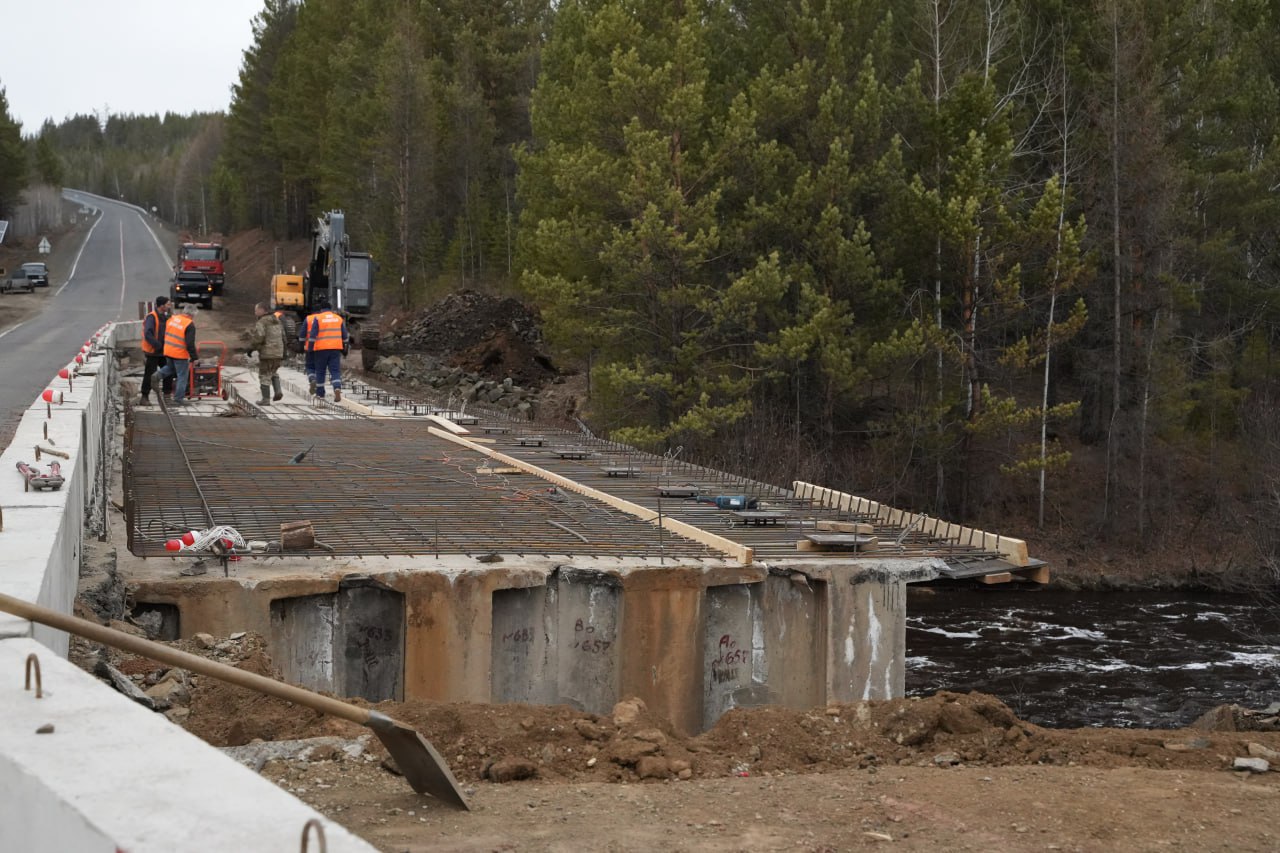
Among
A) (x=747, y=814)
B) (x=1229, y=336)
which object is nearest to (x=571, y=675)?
(x=747, y=814)

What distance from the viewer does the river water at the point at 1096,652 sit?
19.2 meters

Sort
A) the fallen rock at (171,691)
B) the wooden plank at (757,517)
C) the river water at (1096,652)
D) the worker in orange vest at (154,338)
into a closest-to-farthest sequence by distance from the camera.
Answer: the fallen rock at (171,691), the wooden plank at (757,517), the river water at (1096,652), the worker in orange vest at (154,338)

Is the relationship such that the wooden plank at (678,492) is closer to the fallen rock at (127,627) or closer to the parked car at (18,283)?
the fallen rock at (127,627)

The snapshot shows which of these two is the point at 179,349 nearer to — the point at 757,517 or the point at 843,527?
Result: the point at 757,517

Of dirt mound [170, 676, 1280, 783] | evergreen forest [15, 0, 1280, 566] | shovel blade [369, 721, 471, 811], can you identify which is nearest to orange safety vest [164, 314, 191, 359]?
evergreen forest [15, 0, 1280, 566]

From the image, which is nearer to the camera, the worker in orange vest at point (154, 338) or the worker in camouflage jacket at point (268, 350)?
the worker in orange vest at point (154, 338)

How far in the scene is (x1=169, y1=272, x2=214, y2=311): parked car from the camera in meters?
52.2

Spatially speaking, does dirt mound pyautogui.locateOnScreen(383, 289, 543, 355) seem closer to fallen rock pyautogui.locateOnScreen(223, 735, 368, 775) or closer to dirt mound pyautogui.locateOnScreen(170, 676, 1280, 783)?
dirt mound pyautogui.locateOnScreen(170, 676, 1280, 783)

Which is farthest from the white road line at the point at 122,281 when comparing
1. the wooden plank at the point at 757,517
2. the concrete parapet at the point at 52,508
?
the wooden plank at the point at 757,517

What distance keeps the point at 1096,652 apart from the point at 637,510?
1270 cm

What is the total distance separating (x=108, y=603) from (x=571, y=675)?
3535 mm

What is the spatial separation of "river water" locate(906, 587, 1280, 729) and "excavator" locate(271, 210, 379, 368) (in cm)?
1516

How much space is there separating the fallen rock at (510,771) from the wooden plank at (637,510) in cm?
476

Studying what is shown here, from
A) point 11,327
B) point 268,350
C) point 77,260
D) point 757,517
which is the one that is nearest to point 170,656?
point 757,517
